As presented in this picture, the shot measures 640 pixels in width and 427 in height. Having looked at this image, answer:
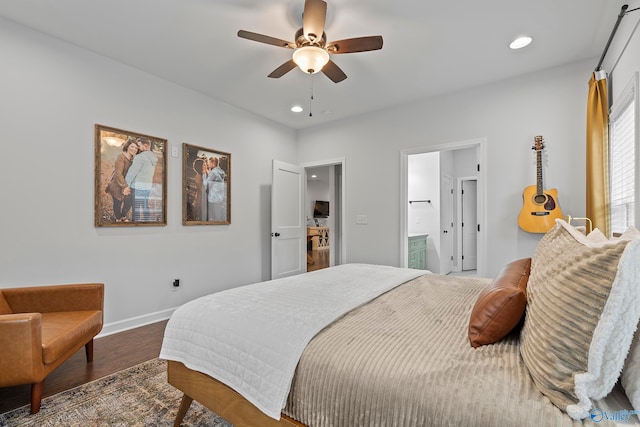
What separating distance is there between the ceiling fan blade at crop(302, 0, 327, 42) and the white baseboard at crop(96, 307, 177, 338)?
3.14 meters

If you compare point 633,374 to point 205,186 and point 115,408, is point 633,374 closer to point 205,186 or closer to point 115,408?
point 115,408

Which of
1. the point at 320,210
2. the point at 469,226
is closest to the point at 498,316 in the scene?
the point at 469,226

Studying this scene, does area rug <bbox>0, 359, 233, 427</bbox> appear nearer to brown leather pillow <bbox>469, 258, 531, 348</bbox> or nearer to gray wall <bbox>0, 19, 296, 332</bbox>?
gray wall <bbox>0, 19, 296, 332</bbox>

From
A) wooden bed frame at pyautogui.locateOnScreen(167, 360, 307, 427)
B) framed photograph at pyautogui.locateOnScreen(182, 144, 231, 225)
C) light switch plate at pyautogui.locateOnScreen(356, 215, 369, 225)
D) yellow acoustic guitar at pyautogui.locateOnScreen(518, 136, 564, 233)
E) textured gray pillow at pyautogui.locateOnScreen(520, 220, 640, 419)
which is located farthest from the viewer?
light switch plate at pyautogui.locateOnScreen(356, 215, 369, 225)

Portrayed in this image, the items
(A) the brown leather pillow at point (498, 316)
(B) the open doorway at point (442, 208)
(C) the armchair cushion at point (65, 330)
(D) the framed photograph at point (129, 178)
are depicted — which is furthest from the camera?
(B) the open doorway at point (442, 208)

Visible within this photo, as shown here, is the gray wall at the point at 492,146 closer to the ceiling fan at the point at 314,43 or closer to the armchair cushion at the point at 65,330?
the ceiling fan at the point at 314,43

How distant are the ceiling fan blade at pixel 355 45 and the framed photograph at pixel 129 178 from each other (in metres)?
2.21

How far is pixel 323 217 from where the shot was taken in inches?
422

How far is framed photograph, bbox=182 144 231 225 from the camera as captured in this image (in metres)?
3.62

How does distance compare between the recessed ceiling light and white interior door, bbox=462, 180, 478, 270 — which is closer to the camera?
the recessed ceiling light

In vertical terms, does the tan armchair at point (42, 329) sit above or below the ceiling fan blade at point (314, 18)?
below

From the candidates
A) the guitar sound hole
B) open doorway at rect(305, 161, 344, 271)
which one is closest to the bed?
the guitar sound hole

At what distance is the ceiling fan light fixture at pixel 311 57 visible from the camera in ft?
7.59

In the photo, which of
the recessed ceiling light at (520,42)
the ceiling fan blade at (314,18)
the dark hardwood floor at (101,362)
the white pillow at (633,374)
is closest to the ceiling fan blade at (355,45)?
the ceiling fan blade at (314,18)
